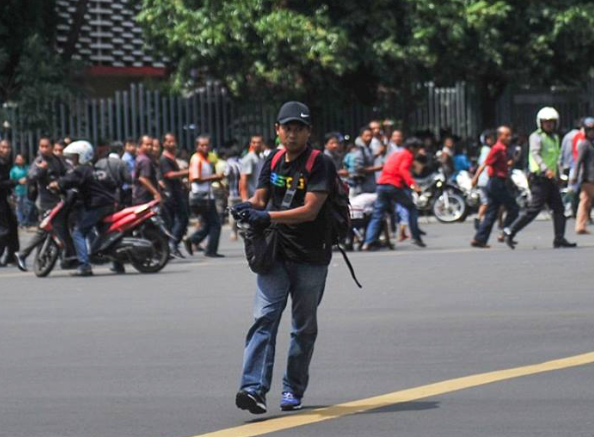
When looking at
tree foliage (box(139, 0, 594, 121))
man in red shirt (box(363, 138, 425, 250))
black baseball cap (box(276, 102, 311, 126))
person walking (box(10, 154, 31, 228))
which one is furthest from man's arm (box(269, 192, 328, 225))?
tree foliage (box(139, 0, 594, 121))

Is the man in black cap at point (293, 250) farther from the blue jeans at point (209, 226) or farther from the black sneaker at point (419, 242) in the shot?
the black sneaker at point (419, 242)

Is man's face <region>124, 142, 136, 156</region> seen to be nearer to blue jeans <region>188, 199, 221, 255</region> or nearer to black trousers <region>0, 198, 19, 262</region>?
blue jeans <region>188, 199, 221, 255</region>

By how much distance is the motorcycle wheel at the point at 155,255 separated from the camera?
18.7 m

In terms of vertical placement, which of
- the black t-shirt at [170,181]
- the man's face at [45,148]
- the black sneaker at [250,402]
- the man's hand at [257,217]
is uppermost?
the man's hand at [257,217]

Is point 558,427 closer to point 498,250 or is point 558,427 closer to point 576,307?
point 576,307

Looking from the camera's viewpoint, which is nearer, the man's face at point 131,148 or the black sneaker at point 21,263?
the black sneaker at point 21,263

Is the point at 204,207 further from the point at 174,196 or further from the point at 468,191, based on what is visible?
the point at 468,191

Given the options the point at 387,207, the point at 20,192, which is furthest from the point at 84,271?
the point at 20,192

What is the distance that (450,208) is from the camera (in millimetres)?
29125

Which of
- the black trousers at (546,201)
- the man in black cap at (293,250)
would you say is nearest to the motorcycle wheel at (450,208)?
the black trousers at (546,201)

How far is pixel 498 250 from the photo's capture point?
20656 mm

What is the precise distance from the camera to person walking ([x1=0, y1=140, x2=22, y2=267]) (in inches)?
816

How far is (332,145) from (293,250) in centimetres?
1514

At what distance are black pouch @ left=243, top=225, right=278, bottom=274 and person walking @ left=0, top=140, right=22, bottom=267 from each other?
1248 centimetres
